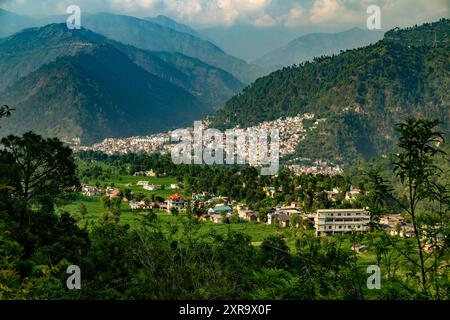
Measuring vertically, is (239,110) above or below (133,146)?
above

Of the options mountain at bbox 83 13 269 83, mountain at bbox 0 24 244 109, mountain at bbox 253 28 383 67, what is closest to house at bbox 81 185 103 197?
mountain at bbox 253 28 383 67

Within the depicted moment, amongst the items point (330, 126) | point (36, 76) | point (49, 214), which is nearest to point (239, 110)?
point (330, 126)

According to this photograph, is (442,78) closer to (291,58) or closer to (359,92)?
(359,92)

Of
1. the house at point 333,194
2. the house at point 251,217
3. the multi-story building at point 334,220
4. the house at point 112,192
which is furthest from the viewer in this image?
the house at point 112,192

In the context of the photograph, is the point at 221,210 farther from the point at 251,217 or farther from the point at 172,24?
the point at 172,24

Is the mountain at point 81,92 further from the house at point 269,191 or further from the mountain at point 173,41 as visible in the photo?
the house at point 269,191

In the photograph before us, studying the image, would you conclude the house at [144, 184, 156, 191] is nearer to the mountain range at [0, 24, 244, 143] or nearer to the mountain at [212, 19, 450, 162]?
the mountain at [212, 19, 450, 162]

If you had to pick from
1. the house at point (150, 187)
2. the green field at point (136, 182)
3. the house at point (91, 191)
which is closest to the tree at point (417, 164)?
the green field at point (136, 182)
